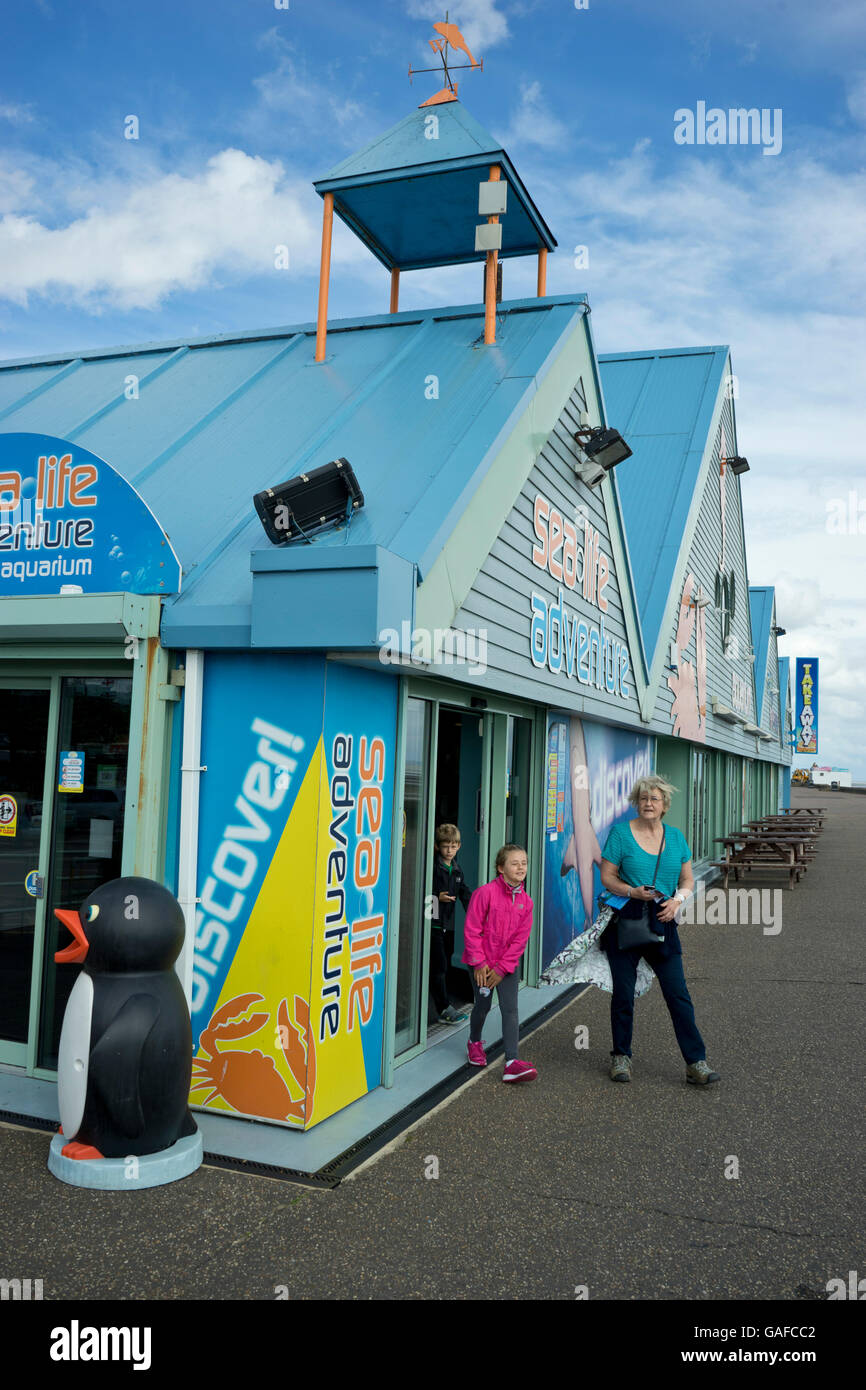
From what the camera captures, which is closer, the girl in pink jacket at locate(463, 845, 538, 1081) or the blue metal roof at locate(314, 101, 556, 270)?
the girl in pink jacket at locate(463, 845, 538, 1081)

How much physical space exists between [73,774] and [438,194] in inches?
219

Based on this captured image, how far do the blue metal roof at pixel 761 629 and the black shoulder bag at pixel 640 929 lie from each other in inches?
875

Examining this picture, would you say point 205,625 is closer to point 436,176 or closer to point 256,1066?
point 256,1066

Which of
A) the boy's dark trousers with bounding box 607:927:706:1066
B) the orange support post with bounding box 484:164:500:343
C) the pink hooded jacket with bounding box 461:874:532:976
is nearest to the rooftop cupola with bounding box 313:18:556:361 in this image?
the orange support post with bounding box 484:164:500:343

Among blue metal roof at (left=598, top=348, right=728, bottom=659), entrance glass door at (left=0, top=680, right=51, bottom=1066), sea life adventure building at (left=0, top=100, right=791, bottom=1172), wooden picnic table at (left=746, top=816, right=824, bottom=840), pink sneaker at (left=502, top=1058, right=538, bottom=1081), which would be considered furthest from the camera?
wooden picnic table at (left=746, top=816, right=824, bottom=840)

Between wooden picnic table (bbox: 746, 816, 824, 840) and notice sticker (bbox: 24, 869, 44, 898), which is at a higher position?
notice sticker (bbox: 24, 869, 44, 898)

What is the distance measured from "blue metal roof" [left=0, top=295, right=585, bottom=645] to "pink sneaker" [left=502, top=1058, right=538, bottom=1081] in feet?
9.58

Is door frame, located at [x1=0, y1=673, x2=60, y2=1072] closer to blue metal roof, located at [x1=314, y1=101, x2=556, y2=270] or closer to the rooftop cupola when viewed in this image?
the rooftop cupola

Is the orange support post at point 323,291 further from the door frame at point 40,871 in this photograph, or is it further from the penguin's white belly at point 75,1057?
the penguin's white belly at point 75,1057

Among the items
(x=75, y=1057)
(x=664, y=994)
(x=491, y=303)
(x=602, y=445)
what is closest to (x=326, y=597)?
(x=75, y=1057)

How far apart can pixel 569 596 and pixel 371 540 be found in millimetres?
3628

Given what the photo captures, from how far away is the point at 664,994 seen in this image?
5938 mm

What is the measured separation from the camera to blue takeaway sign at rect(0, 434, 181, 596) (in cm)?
516
